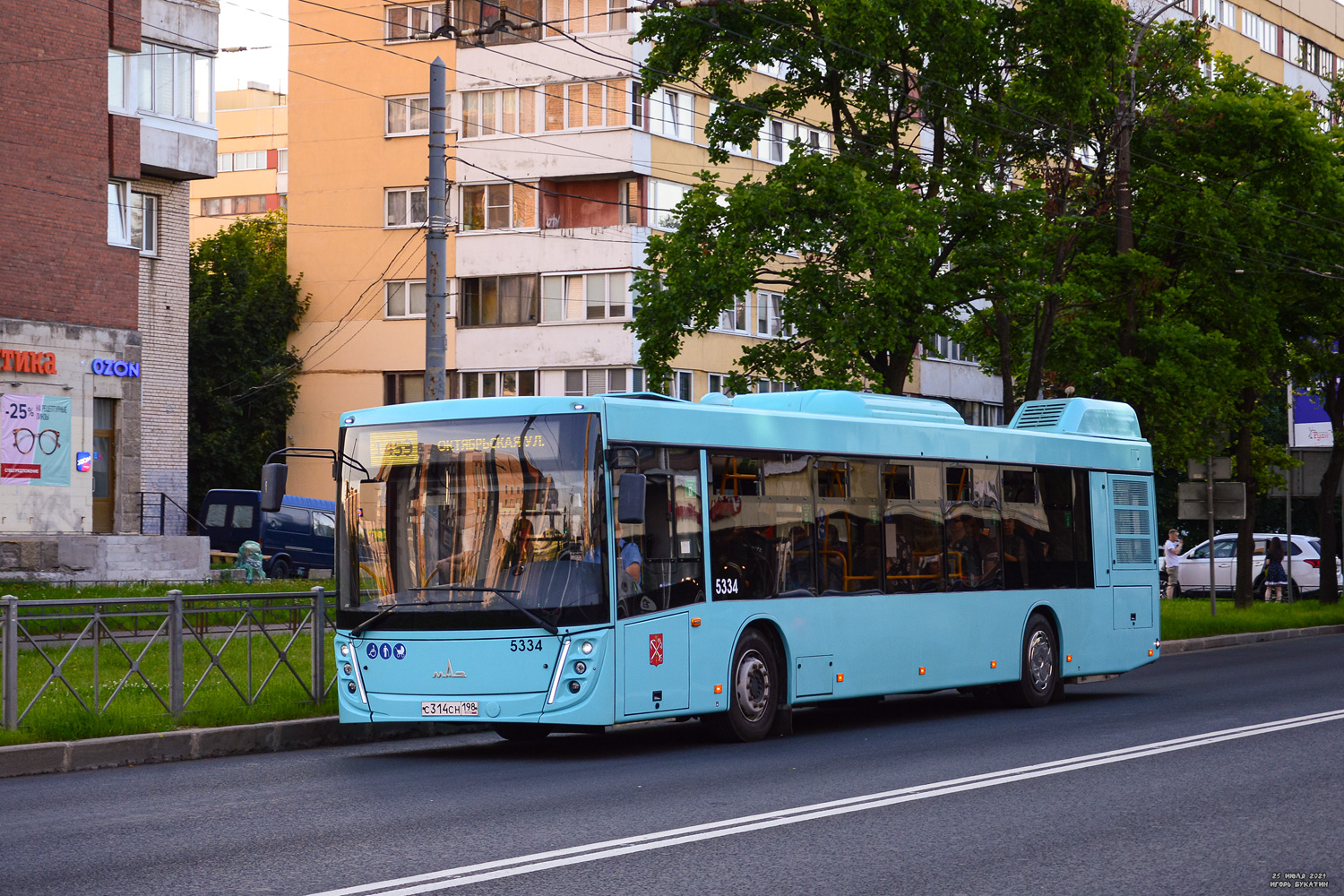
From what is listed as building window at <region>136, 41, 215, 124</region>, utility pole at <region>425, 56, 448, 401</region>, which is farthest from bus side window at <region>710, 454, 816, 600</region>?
building window at <region>136, 41, 215, 124</region>

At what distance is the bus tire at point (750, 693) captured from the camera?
1430 cm

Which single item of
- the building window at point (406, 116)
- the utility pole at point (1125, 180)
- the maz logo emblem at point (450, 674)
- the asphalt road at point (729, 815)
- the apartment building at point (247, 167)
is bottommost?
the asphalt road at point (729, 815)

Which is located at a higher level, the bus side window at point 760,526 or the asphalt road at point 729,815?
the bus side window at point 760,526

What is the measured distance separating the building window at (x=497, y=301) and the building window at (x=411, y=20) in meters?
7.61

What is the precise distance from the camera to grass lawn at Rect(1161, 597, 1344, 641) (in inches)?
1172

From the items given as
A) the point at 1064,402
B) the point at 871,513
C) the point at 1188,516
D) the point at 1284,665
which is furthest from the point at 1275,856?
the point at 1188,516

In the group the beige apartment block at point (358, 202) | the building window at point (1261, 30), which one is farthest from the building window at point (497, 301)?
the building window at point (1261, 30)

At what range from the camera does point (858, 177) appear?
25234mm

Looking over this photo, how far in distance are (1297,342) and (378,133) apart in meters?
27.6

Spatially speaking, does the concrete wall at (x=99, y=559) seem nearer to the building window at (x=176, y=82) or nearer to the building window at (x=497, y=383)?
the building window at (x=176, y=82)

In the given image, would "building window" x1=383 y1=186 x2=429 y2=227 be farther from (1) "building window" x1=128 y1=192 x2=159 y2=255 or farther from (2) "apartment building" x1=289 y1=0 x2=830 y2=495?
(1) "building window" x1=128 y1=192 x2=159 y2=255

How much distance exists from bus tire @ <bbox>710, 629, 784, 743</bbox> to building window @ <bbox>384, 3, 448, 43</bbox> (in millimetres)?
40087

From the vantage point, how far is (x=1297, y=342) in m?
37.8

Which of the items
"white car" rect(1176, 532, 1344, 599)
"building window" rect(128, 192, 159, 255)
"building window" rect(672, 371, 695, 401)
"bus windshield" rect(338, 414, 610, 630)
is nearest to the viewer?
"bus windshield" rect(338, 414, 610, 630)
